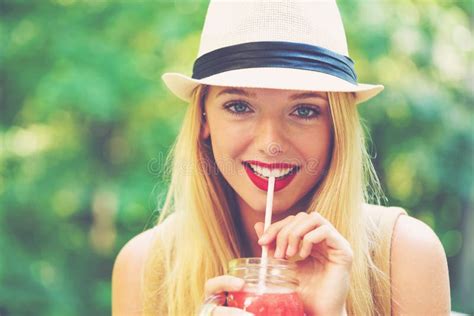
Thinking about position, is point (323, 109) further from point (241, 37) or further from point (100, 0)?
point (100, 0)

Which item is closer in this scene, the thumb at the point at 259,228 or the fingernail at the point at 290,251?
the fingernail at the point at 290,251

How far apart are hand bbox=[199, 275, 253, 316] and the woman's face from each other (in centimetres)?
37

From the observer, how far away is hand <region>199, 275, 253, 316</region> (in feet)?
4.02

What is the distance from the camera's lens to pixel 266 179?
1.61 m

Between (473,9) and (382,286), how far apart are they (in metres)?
3.16

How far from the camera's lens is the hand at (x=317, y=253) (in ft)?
4.46

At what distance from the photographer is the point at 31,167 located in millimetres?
4453

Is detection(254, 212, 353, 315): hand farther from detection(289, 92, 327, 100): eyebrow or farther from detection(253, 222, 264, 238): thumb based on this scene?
detection(289, 92, 327, 100): eyebrow

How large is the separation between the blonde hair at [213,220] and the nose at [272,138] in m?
0.15

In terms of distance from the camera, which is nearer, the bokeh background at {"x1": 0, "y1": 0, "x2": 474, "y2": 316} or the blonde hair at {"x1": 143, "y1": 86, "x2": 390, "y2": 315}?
the blonde hair at {"x1": 143, "y1": 86, "x2": 390, "y2": 315}

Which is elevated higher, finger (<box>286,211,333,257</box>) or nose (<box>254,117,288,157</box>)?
nose (<box>254,117,288,157</box>)

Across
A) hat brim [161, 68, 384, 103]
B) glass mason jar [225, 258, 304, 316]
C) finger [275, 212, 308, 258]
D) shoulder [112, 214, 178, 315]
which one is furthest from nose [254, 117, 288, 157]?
shoulder [112, 214, 178, 315]

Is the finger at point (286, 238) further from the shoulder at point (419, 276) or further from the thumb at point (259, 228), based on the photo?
the shoulder at point (419, 276)

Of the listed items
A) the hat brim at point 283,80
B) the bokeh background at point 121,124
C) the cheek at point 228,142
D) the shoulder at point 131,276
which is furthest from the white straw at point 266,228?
the bokeh background at point 121,124
